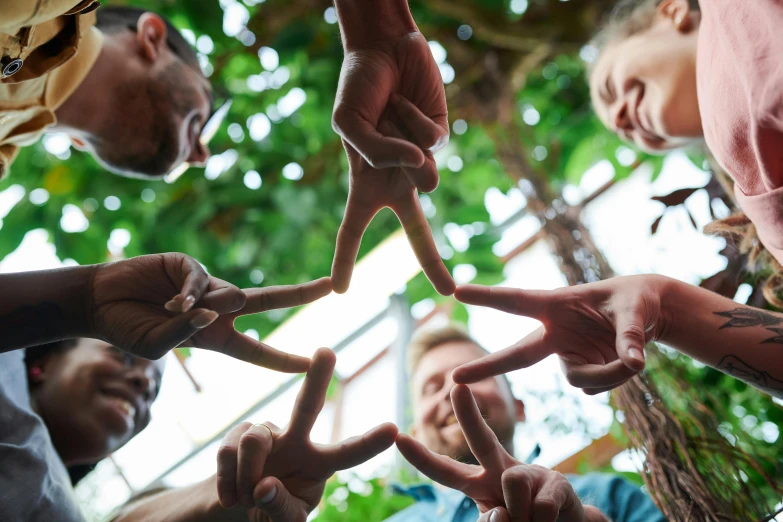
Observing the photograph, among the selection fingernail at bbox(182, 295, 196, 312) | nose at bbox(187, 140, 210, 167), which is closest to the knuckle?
fingernail at bbox(182, 295, 196, 312)

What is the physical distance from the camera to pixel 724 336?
855 mm

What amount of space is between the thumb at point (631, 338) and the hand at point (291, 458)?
0.28 metres

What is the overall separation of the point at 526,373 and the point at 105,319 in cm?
103

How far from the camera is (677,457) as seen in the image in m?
0.95

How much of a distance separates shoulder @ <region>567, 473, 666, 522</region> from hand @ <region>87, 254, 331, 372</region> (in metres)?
0.54

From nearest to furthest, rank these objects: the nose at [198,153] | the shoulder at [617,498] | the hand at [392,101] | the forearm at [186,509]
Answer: the hand at [392,101] → the forearm at [186,509] → the shoulder at [617,498] → the nose at [198,153]

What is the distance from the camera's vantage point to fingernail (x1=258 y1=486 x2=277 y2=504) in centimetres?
75

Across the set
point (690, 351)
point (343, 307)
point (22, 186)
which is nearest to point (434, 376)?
point (343, 307)

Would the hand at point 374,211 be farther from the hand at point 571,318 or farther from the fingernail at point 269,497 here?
the fingernail at point 269,497

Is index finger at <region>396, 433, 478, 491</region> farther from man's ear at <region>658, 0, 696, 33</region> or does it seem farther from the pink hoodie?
man's ear at <region>658, 0, 696, 33</region>

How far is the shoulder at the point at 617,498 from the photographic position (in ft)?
3.42

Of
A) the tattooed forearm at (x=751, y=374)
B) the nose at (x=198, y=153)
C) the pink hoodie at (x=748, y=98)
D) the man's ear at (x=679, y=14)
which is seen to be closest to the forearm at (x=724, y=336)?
the tattooed forearm at (x=751, y=374)

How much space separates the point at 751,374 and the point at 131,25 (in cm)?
136

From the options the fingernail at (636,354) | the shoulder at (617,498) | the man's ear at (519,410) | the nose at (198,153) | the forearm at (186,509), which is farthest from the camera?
the nose at (198,153)
